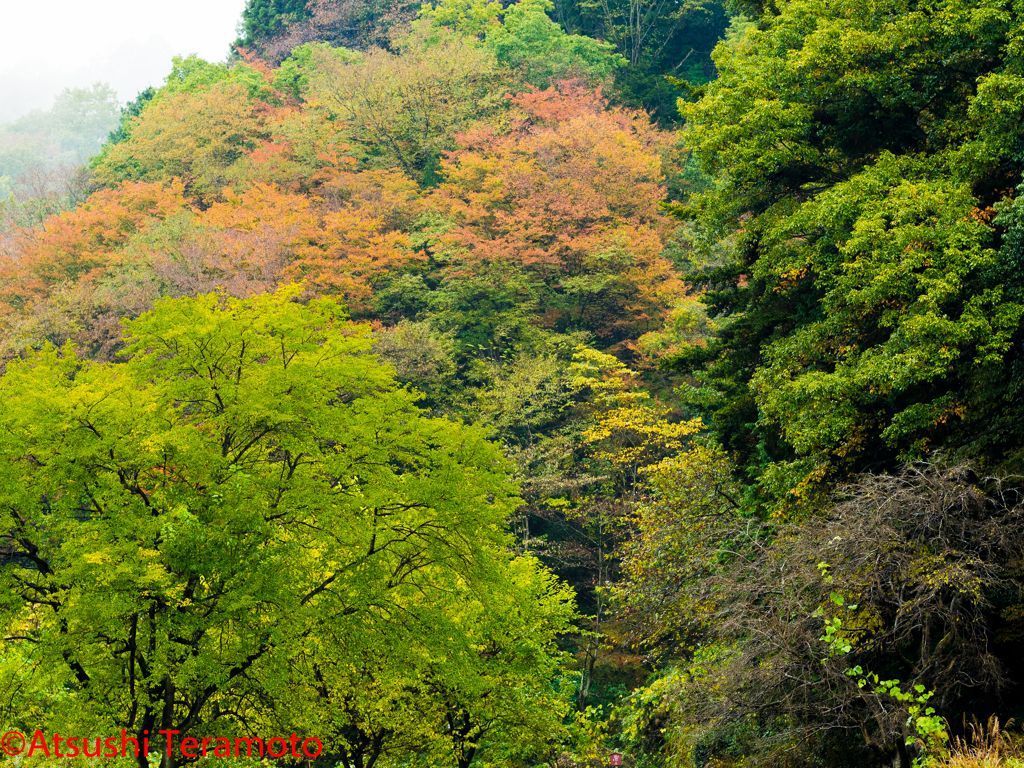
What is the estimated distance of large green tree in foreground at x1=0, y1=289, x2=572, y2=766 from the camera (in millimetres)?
8305


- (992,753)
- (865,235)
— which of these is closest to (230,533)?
(992,753)

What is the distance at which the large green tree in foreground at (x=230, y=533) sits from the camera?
830cm

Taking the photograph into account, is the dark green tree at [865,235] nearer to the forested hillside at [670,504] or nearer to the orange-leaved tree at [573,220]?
the forested hillside at [670,504]

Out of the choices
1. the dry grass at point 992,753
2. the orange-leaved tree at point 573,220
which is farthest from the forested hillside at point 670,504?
the orange-leaved tree at point 573,220

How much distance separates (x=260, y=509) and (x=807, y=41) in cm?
1128

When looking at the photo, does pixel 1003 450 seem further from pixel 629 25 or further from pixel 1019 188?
pixel 629 25

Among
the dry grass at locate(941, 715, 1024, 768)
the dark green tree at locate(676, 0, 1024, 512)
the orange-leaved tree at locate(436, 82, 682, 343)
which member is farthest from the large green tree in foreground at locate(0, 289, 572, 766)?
the orange-leaved tree at locate(436, 82, 682, 343)

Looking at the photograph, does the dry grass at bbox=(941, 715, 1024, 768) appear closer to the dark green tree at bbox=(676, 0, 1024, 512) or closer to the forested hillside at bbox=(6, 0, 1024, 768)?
the forested hillside at bbox=(6, 0, 1024, 768)

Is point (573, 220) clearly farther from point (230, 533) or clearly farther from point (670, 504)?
point (230, 533)

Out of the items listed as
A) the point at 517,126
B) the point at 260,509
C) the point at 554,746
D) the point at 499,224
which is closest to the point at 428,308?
the point at 499,224

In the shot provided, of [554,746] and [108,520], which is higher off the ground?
[108,520]

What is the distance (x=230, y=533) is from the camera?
27.9ft

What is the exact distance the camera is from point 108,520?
8383 mm

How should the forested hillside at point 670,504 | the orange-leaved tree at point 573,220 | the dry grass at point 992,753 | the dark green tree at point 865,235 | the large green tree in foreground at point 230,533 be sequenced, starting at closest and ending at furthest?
the dry grass at point 992,753
the forested hillside at point 670,504
the large green tree in foreground at point 230,533
the dark green tree at point 865,235
the orange-leaved tree at point 573,220
